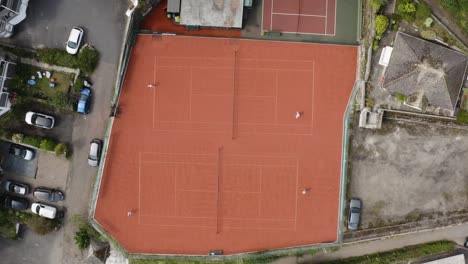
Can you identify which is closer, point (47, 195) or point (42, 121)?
point (42, 121)

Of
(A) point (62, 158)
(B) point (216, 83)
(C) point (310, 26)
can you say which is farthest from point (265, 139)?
(A) point (62, 158)

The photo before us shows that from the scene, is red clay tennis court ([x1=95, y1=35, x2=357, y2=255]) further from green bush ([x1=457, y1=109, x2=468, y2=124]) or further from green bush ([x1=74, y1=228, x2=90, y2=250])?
green bush ([x1=457, y1=109, x2=468, y2=124])

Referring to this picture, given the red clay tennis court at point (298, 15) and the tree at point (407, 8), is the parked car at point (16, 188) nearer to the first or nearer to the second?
the red clay tennis court at point (298, 15)

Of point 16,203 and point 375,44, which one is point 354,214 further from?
point 16,203

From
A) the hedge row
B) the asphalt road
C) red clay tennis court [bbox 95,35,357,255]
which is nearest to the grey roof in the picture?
red clay tennis court [bbox 95,35,357,255]

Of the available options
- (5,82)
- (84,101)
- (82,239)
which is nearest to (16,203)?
(82,239)

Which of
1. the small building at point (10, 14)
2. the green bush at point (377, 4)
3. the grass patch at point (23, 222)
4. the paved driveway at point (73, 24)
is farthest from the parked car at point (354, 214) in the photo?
the small building at point (10, 14)
